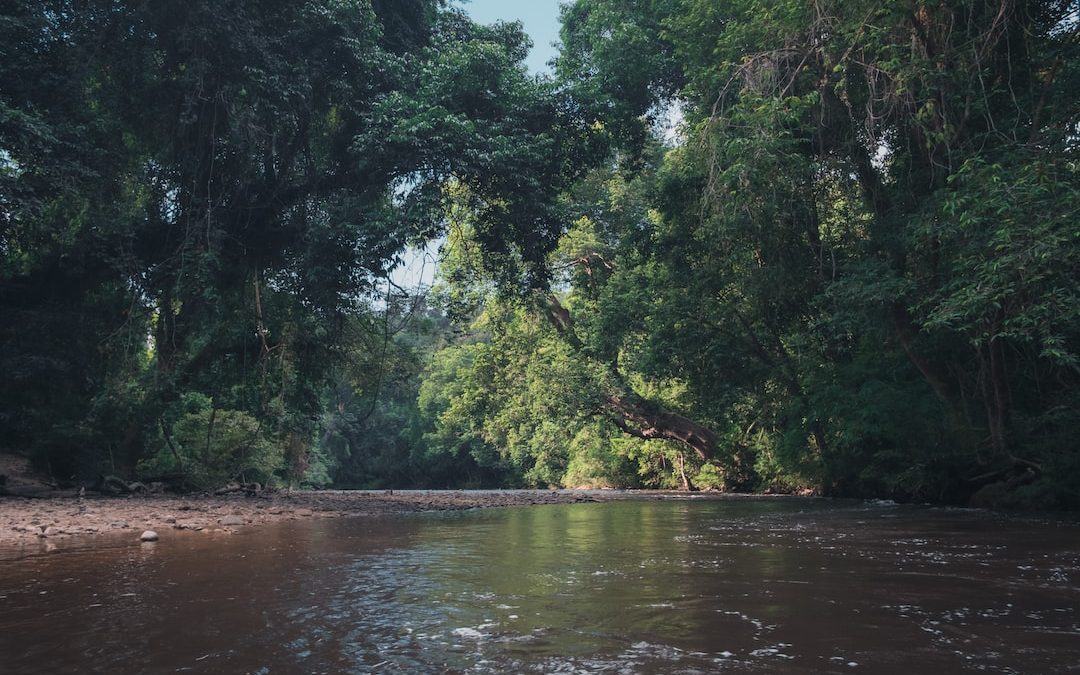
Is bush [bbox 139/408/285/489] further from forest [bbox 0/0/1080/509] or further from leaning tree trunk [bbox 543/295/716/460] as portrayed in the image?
leaning tree trunk [bbox 543/295/716/460]

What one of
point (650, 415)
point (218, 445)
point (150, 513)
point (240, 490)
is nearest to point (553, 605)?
point (150, 513)

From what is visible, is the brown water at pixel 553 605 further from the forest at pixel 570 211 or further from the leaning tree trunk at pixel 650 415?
the leaning tree trunk at pixel 650 415

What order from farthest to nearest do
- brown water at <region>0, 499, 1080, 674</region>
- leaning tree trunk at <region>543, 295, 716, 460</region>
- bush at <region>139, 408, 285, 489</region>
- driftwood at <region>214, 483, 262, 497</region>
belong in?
leaning tree trunk at <region>543, 295, 716, 460</region> < bush at <region>139, 408, 285, 489</region> < driftwood at <region>214, 483, 262, 497</region> < brown water at <region>0, 499, 1080, 674</region>

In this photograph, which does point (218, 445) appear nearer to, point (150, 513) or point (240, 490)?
point (240, 490)

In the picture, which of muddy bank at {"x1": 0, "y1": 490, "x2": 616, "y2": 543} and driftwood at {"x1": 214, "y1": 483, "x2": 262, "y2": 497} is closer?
muddy bank at {"x1": 0, "y1": 490, "x2": 616, "y2": 543}

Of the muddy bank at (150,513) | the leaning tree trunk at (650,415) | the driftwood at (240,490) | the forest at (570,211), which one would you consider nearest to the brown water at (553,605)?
the muddy bank at (150,513)

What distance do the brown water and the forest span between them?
3.99 m

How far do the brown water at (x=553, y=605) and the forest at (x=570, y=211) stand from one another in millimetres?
3989

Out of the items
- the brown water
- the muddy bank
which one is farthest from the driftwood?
the brown water

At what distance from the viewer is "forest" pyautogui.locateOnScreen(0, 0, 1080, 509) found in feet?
32.9

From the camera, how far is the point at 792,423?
18641 mm

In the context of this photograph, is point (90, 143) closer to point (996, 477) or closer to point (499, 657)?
point (499, 657)

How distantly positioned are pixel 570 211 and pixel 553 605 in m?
11.9

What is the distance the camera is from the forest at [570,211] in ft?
32.9
